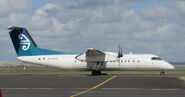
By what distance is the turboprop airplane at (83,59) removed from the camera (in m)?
43.1

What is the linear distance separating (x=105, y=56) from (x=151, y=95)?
25.6 metres

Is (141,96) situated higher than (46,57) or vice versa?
(46,57)

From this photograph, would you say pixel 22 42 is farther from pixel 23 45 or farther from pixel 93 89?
pixel 93 89

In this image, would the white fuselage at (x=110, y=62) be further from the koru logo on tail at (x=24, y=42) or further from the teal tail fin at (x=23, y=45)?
the koru logo on tail at (x=24, y=42)

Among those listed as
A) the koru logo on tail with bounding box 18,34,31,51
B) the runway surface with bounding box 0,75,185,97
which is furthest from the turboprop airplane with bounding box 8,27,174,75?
the runway surface with bounding box 0,75,185,97

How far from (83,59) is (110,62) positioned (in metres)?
3.36

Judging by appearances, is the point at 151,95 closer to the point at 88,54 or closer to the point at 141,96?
the point at 141,96

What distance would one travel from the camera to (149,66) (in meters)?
43.3

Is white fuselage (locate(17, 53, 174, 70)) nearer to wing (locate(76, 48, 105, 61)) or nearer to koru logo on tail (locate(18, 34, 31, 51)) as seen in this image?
wing (locate(76, 48, 105, 61))

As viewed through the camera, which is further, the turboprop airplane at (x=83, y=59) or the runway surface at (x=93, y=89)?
the turboprop airplane at (x=83, y=59)

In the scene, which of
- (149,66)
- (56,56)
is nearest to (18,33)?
(56,56)

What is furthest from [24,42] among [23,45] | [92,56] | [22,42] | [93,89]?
[93,89]

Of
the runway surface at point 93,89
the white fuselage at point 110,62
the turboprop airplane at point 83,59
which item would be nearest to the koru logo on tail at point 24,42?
the turboprop airplane at point 83,59

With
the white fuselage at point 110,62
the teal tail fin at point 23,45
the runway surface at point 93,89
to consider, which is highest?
the teal tail fin at point 23,45
